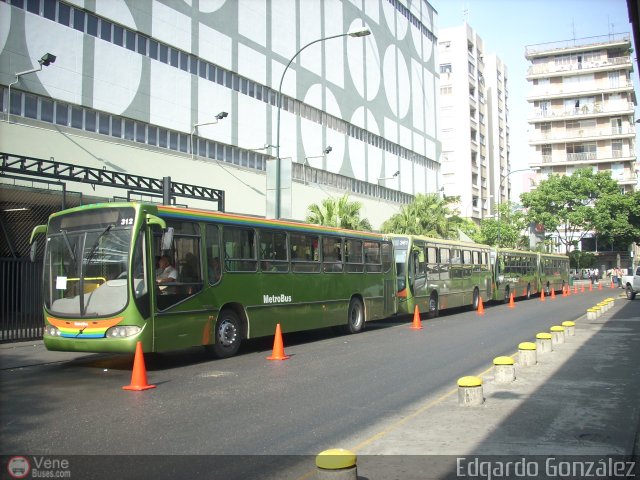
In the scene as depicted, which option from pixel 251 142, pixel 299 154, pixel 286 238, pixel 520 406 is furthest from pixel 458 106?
pixel 520 406

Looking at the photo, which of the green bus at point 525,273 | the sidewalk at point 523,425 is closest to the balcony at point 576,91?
the green bus at point 525,273

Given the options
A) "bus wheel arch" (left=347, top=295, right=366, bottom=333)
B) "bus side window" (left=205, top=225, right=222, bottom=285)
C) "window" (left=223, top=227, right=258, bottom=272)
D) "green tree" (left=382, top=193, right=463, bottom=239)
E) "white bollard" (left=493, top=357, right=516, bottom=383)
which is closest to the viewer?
"white bollard" (left=493, top=357, right=516, bottom=383)

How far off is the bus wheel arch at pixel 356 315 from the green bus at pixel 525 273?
15.1m

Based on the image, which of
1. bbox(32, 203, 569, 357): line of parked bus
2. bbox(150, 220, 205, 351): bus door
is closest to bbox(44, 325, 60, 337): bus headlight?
bbox(32, 203, 569, 357): line of parked bus

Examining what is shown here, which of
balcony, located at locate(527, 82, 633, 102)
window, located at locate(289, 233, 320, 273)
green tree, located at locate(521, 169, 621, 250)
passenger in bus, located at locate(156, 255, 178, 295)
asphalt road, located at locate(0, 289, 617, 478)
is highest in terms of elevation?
balcony, located at locate(527, 82, 633, 102)

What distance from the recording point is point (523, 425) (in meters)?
6.24

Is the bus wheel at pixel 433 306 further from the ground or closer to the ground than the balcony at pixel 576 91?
closer to the ground

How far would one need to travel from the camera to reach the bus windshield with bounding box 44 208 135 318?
33.0 ft

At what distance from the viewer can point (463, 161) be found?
79688 millimetres

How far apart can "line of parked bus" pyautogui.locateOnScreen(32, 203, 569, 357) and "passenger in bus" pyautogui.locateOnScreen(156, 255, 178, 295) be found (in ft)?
0.07

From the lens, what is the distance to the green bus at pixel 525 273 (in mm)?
31092

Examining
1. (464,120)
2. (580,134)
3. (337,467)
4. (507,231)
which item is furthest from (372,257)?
(580,134)

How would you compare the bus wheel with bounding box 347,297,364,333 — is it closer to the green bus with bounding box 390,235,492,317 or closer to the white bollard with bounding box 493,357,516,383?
the green bus with bounding box 390,235,492,317

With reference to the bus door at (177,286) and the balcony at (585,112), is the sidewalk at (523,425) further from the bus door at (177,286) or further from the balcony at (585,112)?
the balcony at (585,112)
